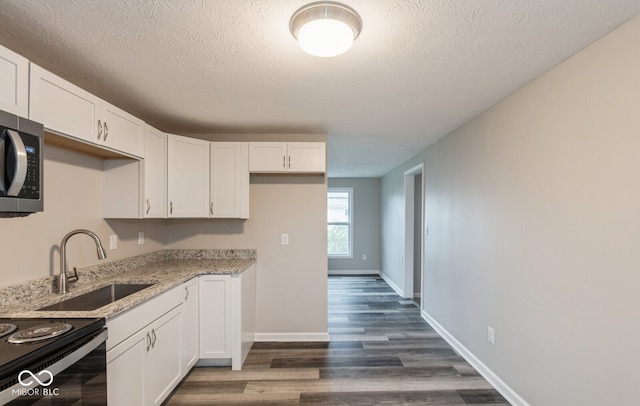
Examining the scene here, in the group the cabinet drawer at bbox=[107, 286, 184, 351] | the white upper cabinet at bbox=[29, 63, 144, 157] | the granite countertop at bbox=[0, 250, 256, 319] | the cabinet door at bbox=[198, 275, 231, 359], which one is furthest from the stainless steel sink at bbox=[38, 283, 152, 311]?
the white upper cabinet at bbox=[29, 63, 144, 157]

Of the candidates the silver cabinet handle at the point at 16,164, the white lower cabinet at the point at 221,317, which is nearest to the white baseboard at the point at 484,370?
the white lower cabinet at the point at 221,317

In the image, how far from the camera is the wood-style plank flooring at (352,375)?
7.58 ft

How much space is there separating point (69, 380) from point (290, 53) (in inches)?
73.0

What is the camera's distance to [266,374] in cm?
266

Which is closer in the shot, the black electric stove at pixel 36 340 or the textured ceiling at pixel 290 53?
the black electric stove at pixel 36 340

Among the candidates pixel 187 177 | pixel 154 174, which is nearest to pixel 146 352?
pixel 154 174

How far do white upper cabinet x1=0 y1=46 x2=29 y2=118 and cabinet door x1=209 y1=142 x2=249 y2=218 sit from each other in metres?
1.67

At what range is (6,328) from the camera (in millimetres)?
1307

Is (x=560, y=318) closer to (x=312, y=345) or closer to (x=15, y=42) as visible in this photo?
(x=312, y=345)

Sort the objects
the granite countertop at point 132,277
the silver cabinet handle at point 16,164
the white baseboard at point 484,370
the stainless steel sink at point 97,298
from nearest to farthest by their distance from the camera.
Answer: the silver cabinet handle at point 16,164 → the granite countertop at point 132,277 → the stainless steel sink at point 97,298 → the white baseboard at point 484,370

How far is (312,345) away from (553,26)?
Answer: 3193 millimetres

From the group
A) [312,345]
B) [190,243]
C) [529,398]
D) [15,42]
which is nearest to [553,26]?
[529,398]

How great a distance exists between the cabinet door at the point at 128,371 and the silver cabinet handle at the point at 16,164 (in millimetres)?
906

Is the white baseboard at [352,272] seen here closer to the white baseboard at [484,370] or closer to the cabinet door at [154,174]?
the white baseboard at [484,370]
